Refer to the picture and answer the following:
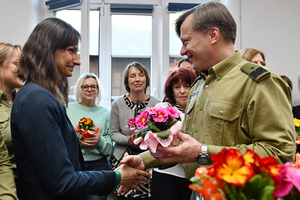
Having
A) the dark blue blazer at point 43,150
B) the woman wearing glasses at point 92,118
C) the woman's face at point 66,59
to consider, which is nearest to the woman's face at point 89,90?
the woman wearing glasses at point 92,118

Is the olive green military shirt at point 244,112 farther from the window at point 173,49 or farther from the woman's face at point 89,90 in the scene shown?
the window at point 173,49

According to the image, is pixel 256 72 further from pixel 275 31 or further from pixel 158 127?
pixel 275 31

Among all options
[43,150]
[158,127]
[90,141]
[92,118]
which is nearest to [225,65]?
[158,127]

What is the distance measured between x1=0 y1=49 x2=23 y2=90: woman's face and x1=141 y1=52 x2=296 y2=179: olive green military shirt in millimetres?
1331

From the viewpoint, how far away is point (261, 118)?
109 cm

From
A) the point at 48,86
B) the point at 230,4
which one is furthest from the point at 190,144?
the point at 230,4

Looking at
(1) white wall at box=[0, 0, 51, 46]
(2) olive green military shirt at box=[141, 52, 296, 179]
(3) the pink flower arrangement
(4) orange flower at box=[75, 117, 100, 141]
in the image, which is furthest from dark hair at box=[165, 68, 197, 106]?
(1) white wall at box=[0, 0, 51, 46]

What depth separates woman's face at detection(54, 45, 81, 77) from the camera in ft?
4.35

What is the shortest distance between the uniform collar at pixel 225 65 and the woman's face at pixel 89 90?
6.69 ft

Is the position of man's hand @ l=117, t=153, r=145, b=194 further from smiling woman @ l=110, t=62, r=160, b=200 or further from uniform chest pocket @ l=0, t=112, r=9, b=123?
smiling woman @ l=110, t=62, r=160, b=200

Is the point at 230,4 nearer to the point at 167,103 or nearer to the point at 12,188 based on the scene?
the point at 167,103

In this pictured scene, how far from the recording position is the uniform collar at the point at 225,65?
4.23 ft

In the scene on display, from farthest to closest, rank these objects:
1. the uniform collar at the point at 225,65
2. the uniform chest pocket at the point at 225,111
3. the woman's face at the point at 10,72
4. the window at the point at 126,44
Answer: the window at the point at 126,44
the woman's face at the point at 10,72
the uniform collar at the point at 225,65
the uniform chest pocket at the point at 225,111

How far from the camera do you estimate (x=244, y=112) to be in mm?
1159
